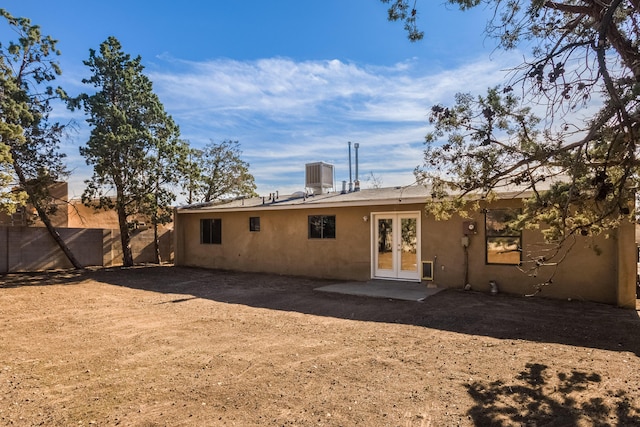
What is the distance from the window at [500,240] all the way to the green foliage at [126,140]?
1191cm

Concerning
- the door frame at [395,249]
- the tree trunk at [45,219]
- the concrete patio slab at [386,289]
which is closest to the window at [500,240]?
the concrete patio slab at [386,289]

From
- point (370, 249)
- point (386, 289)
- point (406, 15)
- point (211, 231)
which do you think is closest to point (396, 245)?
point (370, 249)

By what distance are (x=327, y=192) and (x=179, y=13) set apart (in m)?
7.86

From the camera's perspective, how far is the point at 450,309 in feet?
25.7

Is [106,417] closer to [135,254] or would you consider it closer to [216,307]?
[216,307]

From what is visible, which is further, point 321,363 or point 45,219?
point 45,219

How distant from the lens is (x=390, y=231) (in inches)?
448

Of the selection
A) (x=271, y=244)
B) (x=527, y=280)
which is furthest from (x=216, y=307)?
(x=527, y=280)

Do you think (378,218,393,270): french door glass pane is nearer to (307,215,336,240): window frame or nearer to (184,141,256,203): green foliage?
(307,215,336,240): window frame

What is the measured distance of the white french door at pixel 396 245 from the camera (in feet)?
35.9

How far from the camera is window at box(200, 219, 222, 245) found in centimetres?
1559

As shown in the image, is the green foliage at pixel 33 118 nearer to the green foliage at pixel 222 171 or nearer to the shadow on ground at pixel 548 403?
the green foliage at pixel 222 171

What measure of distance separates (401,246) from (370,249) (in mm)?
947

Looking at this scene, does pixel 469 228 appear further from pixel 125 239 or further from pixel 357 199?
pixel 125 239
